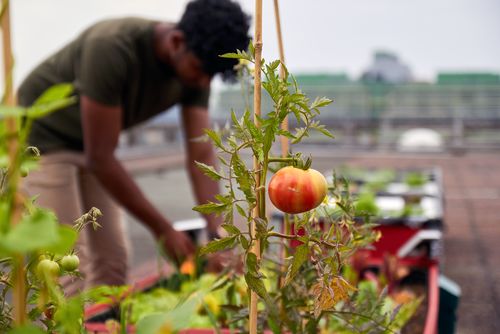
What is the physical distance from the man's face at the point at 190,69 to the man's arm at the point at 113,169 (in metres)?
0.24

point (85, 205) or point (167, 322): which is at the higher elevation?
point (167, 322)

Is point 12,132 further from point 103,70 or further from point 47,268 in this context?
point 103,70

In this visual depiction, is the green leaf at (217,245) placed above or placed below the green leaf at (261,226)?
below

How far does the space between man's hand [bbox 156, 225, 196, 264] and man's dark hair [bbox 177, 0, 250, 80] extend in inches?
23.8

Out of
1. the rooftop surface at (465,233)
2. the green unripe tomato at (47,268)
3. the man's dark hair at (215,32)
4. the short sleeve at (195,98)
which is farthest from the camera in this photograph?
the rooftop surface at (465,233)

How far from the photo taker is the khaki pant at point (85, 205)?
221 cm

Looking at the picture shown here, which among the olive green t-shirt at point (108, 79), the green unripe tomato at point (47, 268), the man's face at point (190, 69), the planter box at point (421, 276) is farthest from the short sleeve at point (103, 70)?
the green unripe tomato at point (47, 268)

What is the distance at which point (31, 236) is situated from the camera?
37cm

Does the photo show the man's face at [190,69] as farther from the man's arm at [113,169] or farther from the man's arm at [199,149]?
the man's arm at [199,149]

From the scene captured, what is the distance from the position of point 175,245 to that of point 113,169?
0.36 metres

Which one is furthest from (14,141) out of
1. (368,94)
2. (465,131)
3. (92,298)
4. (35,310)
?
(368,94)

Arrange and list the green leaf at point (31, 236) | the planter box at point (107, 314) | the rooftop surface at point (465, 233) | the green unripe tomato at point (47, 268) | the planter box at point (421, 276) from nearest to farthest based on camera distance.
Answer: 1. the green leaf at point (31, 236)
2. the green unripe tomato at point (47, 268)
3. the planter box at point (107, 314)
4. the planter box at point (421, 276)
5. the rooftop surface at point (465, 233)

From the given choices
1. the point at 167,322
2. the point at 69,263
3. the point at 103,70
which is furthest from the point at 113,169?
the point at 167,322

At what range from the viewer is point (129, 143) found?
1822 cm
